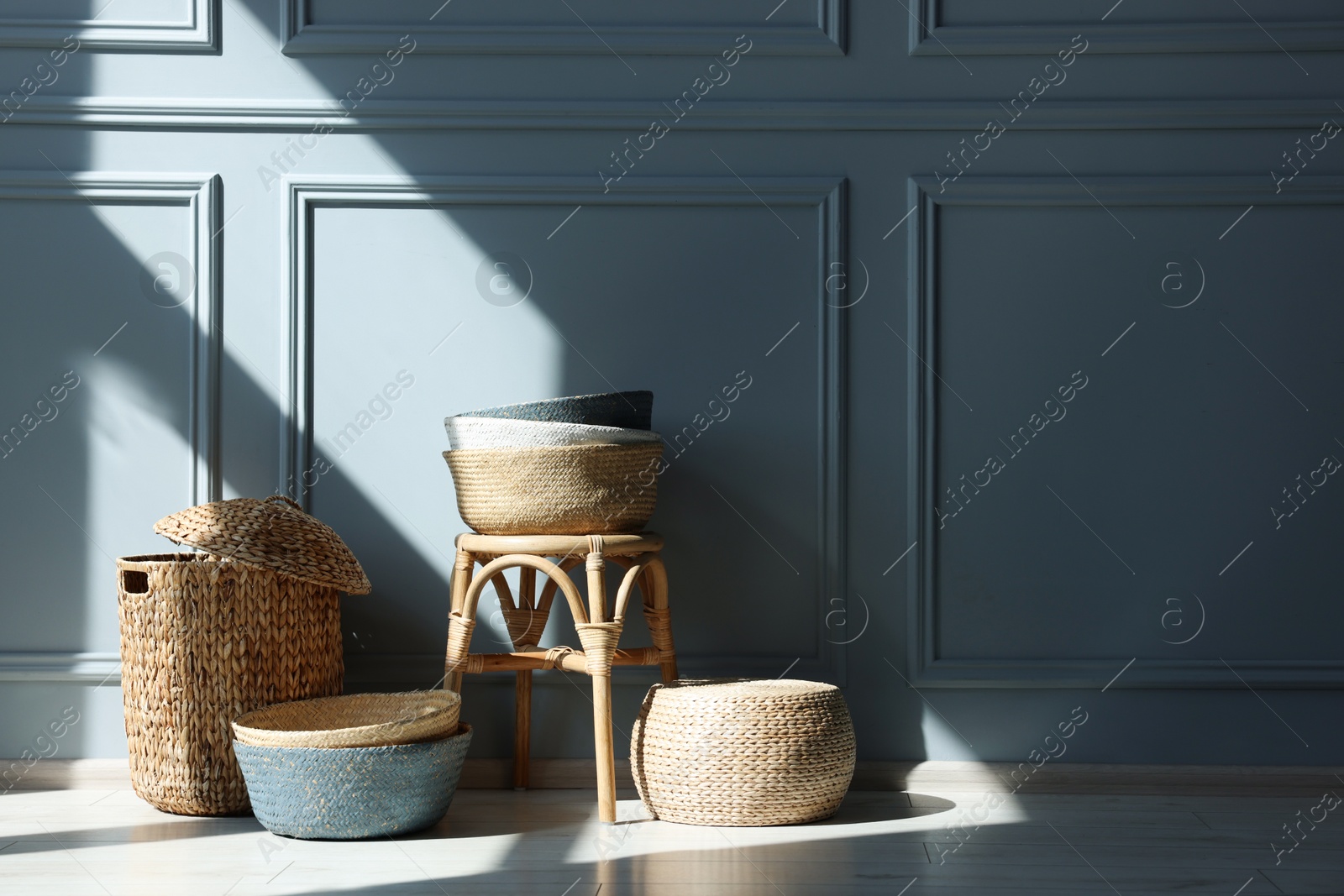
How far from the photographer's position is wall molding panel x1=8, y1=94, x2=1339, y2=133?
8.14ft

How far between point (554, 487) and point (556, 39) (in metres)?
1.10

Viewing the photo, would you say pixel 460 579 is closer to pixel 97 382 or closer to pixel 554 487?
pixel 554 487

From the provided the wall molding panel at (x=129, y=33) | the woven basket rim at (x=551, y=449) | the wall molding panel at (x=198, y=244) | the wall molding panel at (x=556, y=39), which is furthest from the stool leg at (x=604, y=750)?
the wall molding panel at (x=129, y=33)

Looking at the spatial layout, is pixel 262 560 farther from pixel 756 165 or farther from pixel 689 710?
pixel 756 165

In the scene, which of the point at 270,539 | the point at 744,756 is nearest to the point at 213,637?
the point at 270,539

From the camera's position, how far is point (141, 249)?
100.0 inches

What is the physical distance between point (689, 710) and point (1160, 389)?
51.9 inches

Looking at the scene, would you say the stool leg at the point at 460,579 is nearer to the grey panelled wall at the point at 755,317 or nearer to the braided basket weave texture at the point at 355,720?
the braided basket weave texture at the point at 355,720

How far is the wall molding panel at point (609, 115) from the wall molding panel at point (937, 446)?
13cm

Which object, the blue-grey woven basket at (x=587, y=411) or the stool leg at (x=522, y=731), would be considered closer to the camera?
the blue-grey woven basket at (x=587, y=411)

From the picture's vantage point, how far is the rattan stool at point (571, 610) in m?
2.13

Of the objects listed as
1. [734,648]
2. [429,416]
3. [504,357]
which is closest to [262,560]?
[429,416]

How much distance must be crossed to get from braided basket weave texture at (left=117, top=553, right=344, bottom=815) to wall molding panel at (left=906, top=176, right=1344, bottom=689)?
1.32 m

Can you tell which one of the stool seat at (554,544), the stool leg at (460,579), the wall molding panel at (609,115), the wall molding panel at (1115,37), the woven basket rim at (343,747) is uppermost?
the wall molding panel at (1115,37)
